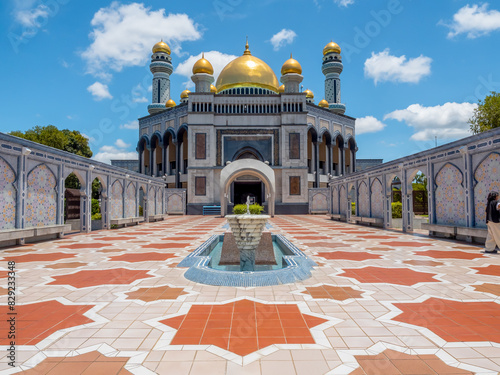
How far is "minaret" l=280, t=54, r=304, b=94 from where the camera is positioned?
97.1ft

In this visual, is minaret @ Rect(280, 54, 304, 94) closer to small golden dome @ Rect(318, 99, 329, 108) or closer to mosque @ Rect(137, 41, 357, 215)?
mosque @ Rect(137, 41, 357, 215)

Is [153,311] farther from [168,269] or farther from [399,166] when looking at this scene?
[399,166]

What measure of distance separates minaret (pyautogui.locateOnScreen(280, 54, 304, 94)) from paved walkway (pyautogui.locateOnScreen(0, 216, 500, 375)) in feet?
85.7

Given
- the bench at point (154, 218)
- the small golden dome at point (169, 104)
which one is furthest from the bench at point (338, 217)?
the small golden dome at point (169, 104)

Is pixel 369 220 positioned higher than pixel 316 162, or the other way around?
pixel 316 162

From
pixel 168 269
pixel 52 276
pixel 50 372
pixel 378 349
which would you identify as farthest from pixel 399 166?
pixel 50 372

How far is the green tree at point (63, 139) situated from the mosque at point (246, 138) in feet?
25.6

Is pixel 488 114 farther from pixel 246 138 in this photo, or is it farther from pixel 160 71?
pixel 160 71

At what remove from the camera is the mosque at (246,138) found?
2731 centimetres

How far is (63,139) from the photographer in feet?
94.7

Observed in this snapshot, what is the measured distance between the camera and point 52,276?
5250 mm

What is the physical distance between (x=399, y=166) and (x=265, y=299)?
1080 centimetres

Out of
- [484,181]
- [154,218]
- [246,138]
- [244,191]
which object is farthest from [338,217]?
[244,191]

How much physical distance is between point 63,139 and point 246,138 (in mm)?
17111
